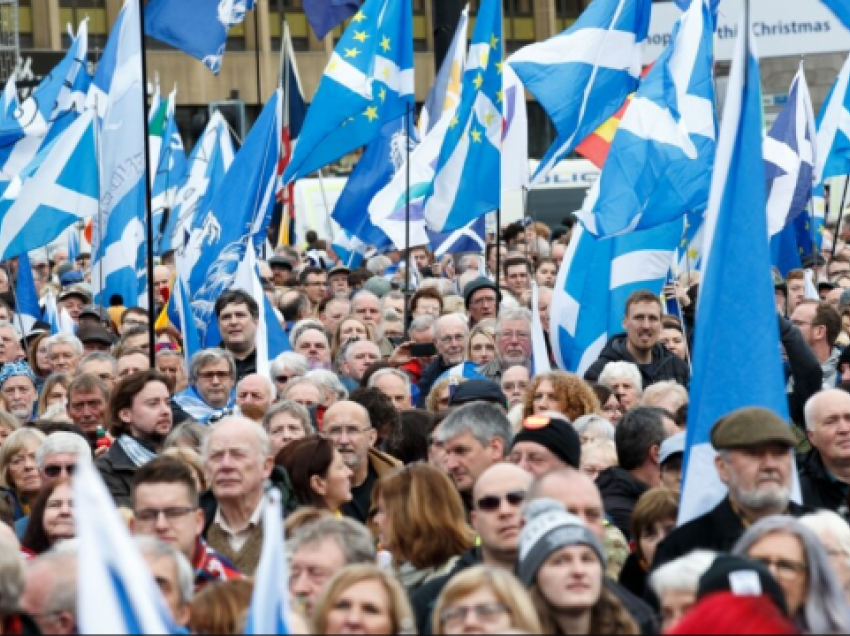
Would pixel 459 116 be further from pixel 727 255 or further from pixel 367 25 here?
pixel 727 255

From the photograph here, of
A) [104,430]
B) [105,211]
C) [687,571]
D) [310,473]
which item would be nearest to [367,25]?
[105,211]

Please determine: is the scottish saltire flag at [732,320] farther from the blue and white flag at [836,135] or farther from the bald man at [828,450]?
the blue and white flag at [836,135]

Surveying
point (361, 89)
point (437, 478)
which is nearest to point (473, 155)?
point (361, 89)

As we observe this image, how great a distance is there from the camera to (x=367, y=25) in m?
17.1

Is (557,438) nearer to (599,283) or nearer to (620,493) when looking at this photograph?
(620,493)

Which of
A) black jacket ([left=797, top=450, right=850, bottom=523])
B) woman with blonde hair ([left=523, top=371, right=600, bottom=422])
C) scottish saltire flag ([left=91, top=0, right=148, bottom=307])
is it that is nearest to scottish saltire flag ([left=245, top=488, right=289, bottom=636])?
black jacket ([left=797, top=450, right=850, bottom=523])

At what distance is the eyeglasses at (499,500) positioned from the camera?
24.3 ft

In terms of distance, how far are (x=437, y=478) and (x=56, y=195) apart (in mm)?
7769

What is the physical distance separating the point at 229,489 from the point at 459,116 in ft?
26.7

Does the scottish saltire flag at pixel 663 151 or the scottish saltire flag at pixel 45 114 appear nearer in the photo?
the scottish saltire flag at pixel 663 151

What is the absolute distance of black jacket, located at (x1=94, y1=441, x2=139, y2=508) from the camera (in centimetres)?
972

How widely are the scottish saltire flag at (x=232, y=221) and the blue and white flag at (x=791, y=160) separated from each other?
3.13m

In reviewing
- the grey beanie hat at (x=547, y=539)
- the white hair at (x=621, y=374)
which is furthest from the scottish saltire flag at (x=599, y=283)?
the grey beanie hat at (x=547, y=539)

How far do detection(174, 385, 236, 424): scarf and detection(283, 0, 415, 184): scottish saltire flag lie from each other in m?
4.51
